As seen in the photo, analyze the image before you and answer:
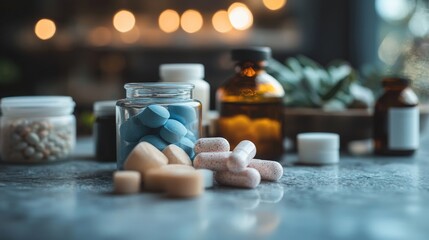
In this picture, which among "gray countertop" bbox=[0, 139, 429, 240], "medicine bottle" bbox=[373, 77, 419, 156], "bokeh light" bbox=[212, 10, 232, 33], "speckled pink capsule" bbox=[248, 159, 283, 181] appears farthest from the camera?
"bokeh light" bbox=[212, 10, 232, 33]

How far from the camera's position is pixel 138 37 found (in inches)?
119

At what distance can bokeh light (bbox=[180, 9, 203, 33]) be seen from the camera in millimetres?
3053

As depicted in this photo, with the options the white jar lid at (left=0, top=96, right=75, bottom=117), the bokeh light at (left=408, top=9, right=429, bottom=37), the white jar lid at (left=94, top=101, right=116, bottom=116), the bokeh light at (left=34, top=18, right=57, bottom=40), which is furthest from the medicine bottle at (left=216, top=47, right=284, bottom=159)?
the bokeh light at (left=34, top=18, right=57, bottom=40)

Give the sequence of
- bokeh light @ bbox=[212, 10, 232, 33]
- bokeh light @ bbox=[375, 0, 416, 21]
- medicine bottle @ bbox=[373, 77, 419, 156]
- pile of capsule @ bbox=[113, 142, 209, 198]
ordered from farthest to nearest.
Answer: bokeh light @ bbox=[212, 10, 232, 33]
bokeh light @ bbox=[375, 0, 416, 21]
medicine bottle @ bbox=[373, 77, 419, 156]
pile of capsule @ bbox=[113, 142, 209, 198]

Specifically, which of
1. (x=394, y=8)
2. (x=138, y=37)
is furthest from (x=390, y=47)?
(x=138, y=37)

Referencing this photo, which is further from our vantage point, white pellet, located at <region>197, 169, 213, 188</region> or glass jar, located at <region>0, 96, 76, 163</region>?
glass jar, located at <region>0, 96, 76, 163</region>

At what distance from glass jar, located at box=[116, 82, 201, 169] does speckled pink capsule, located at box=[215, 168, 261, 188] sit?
10 centimetres

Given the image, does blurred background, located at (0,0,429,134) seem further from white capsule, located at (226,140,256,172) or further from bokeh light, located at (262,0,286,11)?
white capsule, located at (226,140,256,172)

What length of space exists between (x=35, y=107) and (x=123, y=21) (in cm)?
194

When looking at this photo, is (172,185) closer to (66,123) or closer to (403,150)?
(66,123)

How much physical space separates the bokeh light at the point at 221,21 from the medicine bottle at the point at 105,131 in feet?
6.32

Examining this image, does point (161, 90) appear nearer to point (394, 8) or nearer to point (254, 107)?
point (254, 107)

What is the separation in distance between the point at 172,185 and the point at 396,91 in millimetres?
672

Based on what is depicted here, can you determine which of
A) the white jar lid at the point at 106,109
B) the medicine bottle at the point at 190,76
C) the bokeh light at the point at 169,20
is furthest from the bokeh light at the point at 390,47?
the white jar lid at the point at 106,109
